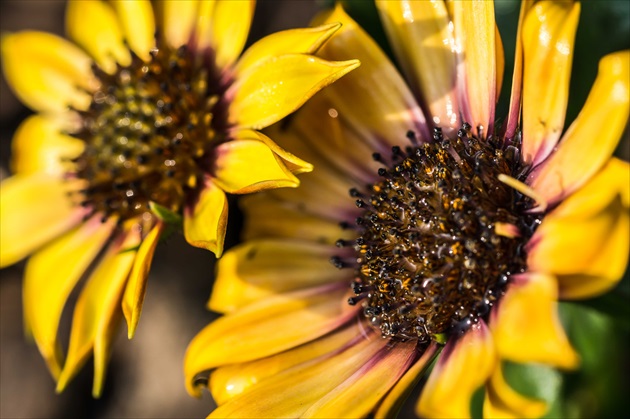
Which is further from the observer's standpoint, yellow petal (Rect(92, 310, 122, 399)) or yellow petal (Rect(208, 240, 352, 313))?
yellow petal (Rect(208, 240, 352, 313))

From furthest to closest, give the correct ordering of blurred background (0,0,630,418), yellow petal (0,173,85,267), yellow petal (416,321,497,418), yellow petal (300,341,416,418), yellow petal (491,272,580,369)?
blurred background (0,0,630,418) → yellow petal (0,173,85,267) → yellow petal (300,341,416,418) → yellow petal (416,321,497,418) → yellow petal (491,272,580,369)

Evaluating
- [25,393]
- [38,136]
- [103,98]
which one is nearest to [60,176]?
[38,136]

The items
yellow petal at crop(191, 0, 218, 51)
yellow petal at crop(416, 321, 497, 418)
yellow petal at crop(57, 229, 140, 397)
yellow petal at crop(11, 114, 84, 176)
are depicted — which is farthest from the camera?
yellow petal at crop(11, 114, 84, 176)

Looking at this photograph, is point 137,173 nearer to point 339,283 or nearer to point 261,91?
point 261,91

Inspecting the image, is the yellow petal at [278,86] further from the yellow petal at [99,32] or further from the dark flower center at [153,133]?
the yellow petal at [99,32]

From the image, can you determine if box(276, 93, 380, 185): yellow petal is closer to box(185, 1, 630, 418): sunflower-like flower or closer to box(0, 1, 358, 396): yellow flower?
box(185, 1, 630, 418): sunflower-like flower

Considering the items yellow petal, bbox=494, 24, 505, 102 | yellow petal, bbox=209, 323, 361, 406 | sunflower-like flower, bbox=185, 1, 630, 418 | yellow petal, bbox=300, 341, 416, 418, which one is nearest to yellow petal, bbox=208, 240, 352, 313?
sunflower-like flower, bbox=185, 1, 630, 418

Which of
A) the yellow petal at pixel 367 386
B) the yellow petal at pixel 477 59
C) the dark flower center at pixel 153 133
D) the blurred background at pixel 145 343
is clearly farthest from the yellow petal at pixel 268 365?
the blurred background at pixel 145 343
